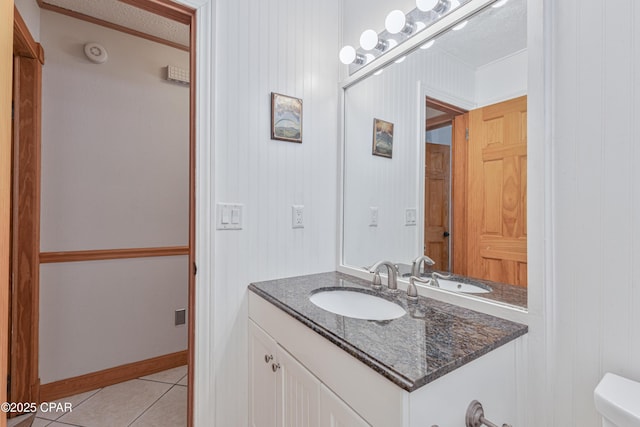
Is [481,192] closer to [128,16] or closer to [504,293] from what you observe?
[504,293]

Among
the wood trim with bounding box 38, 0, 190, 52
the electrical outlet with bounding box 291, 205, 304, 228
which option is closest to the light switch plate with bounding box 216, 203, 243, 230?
the electrical outlet with bounding box 291, 205, 304, 228

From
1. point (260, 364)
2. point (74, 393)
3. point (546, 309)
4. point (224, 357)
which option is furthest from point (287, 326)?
point (74, 393)

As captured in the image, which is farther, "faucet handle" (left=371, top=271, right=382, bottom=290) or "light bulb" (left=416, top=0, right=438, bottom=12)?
"faucet handle" (left=371, top=271, right=382, bottom=290)

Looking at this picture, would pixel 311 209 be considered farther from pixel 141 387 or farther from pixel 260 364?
pixel 141 387

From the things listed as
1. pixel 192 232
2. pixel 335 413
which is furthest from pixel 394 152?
pixel 335 413

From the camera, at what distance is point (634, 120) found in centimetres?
77

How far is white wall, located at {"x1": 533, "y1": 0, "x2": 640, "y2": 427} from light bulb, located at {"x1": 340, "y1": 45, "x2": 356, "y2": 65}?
0.94 metres

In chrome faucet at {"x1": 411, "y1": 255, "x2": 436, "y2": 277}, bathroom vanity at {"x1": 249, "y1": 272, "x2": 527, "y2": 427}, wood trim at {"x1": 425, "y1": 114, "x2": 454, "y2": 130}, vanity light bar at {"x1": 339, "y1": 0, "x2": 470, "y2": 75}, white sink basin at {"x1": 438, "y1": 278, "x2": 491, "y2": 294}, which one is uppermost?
vanity light bar at {"x1": 339, "y1": 0, "x2": 470, "y2": 75}

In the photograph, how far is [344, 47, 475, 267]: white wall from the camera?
133 centimetres

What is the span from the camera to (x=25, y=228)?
5.65ft

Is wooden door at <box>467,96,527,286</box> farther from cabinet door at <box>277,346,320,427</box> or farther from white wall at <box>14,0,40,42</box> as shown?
white wall at <box>14,0,40,42</box>

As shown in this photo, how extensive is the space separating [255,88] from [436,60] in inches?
34.9

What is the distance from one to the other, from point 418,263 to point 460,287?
0.21m

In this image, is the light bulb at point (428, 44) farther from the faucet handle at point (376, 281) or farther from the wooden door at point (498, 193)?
the faucet handle at point (376, 281)
